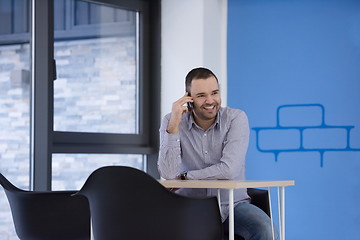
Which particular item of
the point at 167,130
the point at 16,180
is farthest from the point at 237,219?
the point at 16,180

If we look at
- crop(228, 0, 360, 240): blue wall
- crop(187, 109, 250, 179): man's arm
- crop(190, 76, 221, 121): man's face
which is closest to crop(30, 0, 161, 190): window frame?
crop(228, 0, 360, 240): blue wall

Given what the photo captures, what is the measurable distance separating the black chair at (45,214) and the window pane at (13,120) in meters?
1.07

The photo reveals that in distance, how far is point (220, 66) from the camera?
5.24 metres

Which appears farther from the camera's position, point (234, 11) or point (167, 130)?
point (234, 11)

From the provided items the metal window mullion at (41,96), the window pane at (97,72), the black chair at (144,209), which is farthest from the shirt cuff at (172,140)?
the window pane at (97,72)

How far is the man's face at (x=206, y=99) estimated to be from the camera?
3.40 meters

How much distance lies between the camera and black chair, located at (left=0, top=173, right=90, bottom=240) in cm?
305

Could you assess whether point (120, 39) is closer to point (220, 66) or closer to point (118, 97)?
point (118, 97)

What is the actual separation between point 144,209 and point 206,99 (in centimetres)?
103

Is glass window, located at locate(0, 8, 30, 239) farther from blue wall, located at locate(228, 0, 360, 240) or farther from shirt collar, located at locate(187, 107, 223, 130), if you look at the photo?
blue wall, located at locate(228, 0, 360, 240)

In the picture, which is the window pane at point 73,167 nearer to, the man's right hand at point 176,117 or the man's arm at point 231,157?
the man's right hand at point 176,117

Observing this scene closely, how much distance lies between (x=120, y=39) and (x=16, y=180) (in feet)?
4.90

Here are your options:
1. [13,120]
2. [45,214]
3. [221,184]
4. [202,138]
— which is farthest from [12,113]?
[221,184]

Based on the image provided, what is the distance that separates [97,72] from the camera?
4.95 m
